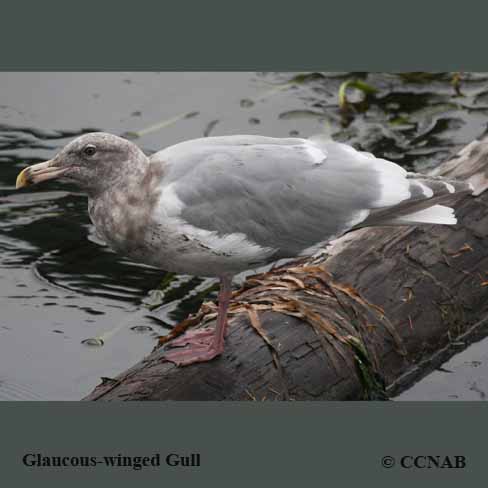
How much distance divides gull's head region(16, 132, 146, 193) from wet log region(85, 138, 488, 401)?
1.06 m

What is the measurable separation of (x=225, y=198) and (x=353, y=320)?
120 centimetres

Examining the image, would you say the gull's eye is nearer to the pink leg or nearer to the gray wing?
the gray wing

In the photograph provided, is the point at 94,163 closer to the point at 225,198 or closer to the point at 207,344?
the point at 225,198

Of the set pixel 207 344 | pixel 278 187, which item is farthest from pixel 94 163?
pixel 207 344

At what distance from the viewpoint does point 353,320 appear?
6348mm

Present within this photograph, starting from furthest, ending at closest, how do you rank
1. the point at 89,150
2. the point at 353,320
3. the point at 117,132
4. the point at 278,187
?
the point at 117,132, the point at 353,320, the point at 278,187, the point at 89,150

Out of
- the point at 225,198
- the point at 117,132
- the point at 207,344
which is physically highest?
the point at 117,132

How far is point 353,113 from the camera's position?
9961 millimetres

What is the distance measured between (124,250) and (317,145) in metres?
1.23

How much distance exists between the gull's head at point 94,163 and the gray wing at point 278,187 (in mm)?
176

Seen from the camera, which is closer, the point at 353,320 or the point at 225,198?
the point at 225,198

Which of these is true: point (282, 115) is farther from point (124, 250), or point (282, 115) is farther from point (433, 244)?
point (124, 250)

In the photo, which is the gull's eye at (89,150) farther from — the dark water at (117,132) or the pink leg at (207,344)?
the dark water at (117,132)

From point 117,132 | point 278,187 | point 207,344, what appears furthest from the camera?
point 117,132
